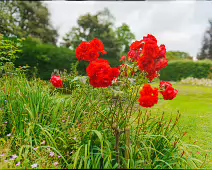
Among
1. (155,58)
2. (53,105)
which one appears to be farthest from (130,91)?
(53,105)

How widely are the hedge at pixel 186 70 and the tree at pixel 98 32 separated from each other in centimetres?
573

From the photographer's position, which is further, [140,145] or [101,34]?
[101,34]

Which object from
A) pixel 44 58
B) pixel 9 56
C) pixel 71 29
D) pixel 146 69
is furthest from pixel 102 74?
pixel 71 29

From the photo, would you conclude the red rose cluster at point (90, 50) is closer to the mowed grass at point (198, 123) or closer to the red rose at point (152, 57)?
the red rose at point (152, 57)

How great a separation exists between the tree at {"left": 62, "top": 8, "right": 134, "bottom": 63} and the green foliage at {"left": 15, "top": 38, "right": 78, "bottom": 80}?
965 cm

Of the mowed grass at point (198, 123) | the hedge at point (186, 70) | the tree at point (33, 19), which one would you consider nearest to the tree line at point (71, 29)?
the tree at point (33, 19)

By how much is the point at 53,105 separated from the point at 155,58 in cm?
165

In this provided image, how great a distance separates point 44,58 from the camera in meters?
10.9

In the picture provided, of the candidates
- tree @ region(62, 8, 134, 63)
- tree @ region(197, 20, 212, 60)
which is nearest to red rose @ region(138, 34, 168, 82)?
tree @ region(62, 8, 134, 63)

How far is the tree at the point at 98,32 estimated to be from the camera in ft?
69.7

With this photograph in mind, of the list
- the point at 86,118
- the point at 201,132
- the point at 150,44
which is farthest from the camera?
the point at 201,132

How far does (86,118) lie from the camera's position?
2.69 m

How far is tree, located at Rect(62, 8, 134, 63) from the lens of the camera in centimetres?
2125

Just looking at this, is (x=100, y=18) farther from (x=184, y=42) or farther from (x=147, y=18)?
(x=184, y=42)
